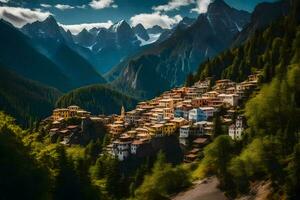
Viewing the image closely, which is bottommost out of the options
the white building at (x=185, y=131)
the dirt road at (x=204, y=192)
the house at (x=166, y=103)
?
the dirt road at (x=204, y=192)

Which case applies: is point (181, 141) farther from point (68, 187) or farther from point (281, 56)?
point (68, 187)

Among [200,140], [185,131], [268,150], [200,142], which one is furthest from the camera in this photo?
[185,131]

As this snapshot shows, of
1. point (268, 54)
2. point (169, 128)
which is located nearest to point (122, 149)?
point (169, 128)

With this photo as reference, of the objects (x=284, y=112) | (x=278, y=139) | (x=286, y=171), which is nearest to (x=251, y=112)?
(x=284, y=112)

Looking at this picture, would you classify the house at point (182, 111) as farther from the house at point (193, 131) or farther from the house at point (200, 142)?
the house at point (200, 142)

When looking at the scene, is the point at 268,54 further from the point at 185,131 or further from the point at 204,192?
the point at 204,192

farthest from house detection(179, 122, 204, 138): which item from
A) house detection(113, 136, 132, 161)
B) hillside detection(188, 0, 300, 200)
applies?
hillside detection(188, 0, 300, 200)

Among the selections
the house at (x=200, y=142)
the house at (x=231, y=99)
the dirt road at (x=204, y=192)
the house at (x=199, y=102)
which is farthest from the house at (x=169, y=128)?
the dirt road at (x=204, y=192)
